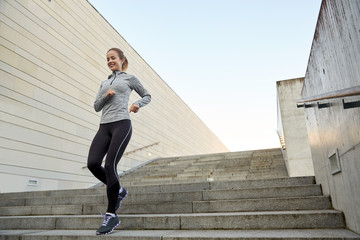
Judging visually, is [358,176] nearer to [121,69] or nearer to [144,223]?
[144,223]

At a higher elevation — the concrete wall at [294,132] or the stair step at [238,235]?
the concrete wall at [294,132]

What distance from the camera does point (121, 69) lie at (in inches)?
115

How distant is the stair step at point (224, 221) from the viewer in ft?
7.71

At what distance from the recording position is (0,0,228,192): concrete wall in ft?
17.6

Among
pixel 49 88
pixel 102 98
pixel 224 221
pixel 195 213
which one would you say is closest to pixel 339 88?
pixel 224 221

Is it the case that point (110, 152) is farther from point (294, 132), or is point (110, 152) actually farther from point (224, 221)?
point (294, 132)

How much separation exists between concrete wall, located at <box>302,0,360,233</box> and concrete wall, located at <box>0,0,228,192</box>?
210 inches

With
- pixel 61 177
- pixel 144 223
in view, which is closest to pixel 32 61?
pixel 61 177

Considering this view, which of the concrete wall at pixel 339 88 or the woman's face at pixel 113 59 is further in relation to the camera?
the woman's face at pixel 113 59

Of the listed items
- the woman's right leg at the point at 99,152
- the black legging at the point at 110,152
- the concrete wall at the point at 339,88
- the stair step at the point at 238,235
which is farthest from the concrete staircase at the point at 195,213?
the woman's right leg at the point at 99,152

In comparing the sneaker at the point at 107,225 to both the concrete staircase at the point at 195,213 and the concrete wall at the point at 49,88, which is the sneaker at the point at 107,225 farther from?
the concrete wall at the point at 49,88

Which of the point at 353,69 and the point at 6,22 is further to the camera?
the point at 6,22

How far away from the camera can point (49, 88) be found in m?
6.37

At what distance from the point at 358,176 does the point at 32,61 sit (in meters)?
6.34
